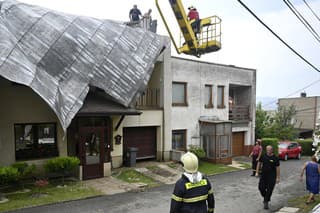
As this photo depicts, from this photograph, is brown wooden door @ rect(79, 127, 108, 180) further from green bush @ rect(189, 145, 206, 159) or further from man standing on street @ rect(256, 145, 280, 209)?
man standing on street @ rect(256, 145, 280, 209)

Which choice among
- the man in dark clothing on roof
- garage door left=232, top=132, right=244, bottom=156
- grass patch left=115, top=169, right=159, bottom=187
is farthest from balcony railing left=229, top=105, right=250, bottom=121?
grass patch left=115, top=169, right=159, bottom=187

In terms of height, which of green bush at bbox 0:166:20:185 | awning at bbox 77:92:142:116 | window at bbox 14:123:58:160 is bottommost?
green bush at bbox 0:166:20:185

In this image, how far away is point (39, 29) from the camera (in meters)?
12.4

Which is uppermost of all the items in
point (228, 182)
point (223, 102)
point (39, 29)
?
point (39, 29)

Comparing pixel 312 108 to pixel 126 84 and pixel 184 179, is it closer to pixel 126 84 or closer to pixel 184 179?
pixel 126 84

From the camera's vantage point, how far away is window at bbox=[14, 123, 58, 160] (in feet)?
41.2

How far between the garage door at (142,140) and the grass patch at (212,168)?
310 cm

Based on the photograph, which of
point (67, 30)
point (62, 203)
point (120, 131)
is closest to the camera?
point (62, 203)

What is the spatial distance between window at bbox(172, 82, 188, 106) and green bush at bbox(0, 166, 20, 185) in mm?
10386

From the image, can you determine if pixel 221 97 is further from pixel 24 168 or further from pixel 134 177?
pixel 24 168

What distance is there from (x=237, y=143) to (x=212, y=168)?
24.4ft

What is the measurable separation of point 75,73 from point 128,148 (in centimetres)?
545

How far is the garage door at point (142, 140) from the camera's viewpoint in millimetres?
Answer: 16984

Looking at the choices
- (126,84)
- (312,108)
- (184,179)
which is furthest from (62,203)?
(312,108)
